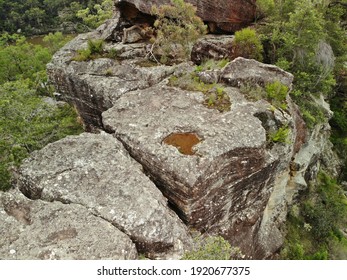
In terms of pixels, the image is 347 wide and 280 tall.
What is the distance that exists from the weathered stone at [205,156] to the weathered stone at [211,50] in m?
4.74

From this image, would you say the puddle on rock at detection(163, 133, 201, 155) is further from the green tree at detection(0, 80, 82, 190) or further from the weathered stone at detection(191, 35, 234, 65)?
the weathered stone at detection(191, 35, 234, 65)

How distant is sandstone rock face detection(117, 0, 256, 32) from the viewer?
Result: 20.0 metres

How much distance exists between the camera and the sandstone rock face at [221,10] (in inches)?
788

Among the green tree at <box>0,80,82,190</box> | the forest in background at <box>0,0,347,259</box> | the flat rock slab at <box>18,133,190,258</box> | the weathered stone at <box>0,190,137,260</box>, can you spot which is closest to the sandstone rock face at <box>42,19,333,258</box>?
the flat rock slab at <box>18,133,190,258</box>

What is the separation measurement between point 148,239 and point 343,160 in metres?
23.2

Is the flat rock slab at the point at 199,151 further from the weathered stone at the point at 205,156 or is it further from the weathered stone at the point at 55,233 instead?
the weathered stone at the point at 55,233

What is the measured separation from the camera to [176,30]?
58.5 ft

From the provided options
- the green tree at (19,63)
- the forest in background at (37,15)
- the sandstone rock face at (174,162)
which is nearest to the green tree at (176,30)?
the sandstone rock face at (174,162)

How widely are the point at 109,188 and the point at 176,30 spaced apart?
11.3m

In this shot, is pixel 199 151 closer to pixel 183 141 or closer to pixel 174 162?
pixel 183 141

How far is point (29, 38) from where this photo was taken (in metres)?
75.8

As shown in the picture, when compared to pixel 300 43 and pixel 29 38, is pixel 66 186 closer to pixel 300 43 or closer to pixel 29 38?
pixel 300 43

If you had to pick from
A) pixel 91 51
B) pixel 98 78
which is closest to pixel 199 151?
pixel 98 78

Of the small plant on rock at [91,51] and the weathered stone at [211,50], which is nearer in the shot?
the weathered stone at [211,50]
